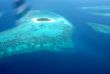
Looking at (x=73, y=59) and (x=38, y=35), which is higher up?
(x=38, y=35)

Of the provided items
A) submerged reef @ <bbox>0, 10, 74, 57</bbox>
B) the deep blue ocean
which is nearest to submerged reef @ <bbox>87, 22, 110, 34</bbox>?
the deep blue ocean

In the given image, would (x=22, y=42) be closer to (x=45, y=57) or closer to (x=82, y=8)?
(x=45, y=57)

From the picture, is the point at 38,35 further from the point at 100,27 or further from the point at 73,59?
the point at 100,27

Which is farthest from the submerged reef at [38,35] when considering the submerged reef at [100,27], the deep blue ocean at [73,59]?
the submerged reef at [100,27]

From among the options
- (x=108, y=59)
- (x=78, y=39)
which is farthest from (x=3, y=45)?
(x=108, y=59)

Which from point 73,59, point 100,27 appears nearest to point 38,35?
point 73,59

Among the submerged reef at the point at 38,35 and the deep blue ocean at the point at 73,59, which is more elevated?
the submerged reef at the point at 38,35

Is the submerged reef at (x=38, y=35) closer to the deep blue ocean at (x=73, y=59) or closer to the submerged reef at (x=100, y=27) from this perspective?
the deep blue ocean at (x=73, y=59)

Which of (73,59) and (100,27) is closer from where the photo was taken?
(73,59)

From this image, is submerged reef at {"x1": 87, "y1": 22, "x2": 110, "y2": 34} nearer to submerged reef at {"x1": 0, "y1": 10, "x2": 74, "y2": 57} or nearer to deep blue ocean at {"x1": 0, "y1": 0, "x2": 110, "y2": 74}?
deep blue ocean at {"x1": 0, "y1": 0, "x2": 110, "y2": 74}
